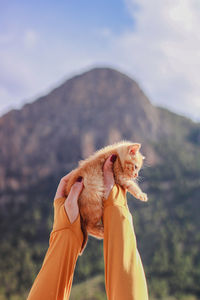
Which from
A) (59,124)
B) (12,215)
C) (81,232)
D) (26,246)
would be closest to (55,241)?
(81,232)

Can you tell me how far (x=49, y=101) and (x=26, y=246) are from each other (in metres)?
16.2

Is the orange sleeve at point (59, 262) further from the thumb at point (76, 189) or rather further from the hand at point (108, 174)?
the hand at point (108, 174)

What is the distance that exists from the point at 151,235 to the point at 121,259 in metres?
18.6

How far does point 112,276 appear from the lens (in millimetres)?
1948

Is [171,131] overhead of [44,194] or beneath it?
overhead

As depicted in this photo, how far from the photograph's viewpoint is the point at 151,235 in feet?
64.6

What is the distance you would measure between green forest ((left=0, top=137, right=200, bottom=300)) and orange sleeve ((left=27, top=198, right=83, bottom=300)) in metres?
13.7

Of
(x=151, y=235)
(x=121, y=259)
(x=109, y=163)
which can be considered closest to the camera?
(x=121, y=259)

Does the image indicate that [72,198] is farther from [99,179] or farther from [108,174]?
[108,174]

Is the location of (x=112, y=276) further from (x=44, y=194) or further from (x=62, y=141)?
(x=62, y=141)

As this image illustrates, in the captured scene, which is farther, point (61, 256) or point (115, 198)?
point (115, 198)

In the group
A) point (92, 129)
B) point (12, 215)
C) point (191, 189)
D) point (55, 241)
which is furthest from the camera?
point (92, 129)

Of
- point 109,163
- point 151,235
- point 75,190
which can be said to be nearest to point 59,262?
point 75,190

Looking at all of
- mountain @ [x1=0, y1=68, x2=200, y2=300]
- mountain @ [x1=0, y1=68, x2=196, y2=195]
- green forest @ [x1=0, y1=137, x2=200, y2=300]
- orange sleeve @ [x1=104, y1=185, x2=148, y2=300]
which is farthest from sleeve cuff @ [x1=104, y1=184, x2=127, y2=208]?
mountain @ [x1=0, y1=68, x2=196, y2=195]
